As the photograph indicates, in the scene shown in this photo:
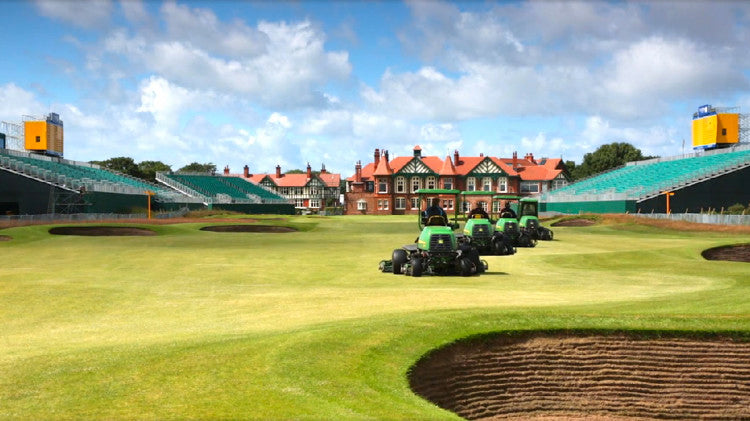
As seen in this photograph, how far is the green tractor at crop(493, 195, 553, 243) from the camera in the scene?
3525 centimetres

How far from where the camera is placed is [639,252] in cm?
3155

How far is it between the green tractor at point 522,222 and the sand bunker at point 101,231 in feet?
85.8

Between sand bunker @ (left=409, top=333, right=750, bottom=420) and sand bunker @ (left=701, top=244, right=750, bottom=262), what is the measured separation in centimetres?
2063

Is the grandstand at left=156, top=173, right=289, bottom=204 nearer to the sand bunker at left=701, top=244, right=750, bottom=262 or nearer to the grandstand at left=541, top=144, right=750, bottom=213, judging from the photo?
the grandstand at left=541, top=144, right=750, bottom=213

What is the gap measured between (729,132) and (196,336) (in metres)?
93.2

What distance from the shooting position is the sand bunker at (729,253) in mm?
31848

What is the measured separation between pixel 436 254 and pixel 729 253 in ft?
56.9

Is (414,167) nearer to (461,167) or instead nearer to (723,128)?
(461,167)

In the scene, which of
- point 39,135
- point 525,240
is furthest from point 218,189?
point 525,240

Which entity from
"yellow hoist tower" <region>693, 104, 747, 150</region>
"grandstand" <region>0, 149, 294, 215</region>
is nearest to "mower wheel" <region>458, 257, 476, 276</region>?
"grandstand" <region>0, 149, 294, 215</region>

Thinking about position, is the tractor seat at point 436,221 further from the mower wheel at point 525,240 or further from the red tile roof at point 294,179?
the red tile roof at point 294,179

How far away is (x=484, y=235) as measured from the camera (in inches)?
1219

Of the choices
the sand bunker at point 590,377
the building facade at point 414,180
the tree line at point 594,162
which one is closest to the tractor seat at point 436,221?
the sand bunker at point 590,377

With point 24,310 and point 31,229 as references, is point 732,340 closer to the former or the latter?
point 24,310
